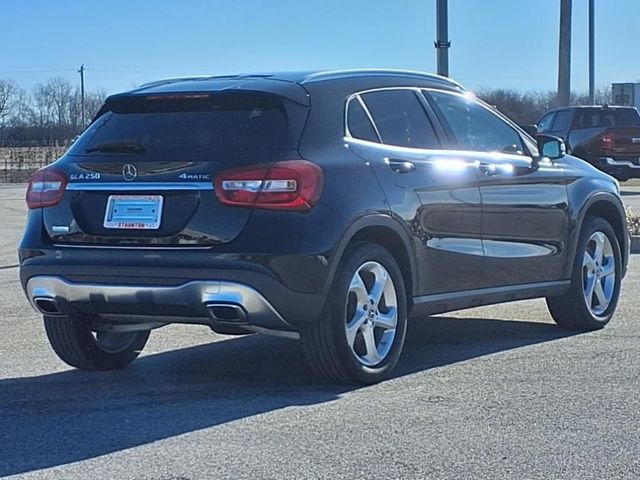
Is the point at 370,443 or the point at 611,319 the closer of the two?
the point at 370,443

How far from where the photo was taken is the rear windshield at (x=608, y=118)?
25516mm

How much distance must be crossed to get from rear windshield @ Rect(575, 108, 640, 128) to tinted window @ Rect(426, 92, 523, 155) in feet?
59.0

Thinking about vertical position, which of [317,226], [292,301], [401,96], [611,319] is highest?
[401,96]

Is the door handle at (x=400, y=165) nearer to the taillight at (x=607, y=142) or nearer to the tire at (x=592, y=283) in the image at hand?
the tire at (x=592, y=283)

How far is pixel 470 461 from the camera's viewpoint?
5004mm

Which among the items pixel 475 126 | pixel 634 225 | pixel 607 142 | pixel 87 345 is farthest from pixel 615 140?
pixel 87 345

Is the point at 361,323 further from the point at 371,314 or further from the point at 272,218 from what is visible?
the point at 272,218

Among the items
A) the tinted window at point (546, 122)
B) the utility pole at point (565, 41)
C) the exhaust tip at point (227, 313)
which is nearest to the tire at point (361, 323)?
the exhaust tip at point (227, 313)

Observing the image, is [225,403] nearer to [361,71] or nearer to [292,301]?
[292,301]

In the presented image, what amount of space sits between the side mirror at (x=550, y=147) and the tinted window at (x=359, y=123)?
1.89 metres

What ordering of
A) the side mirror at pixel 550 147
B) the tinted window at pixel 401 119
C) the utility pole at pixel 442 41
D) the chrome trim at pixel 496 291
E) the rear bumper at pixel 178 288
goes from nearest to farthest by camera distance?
the rear bumper at pixel 178 288, the tinted window at pixel 401 119, the chrome trim at pixel 496 291, the side mirror at pixel 550 147, the utility pole at pixel 442 41

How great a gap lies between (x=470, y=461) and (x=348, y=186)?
185 cm

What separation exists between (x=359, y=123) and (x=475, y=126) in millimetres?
1262

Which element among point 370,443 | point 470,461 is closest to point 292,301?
point 370,443
